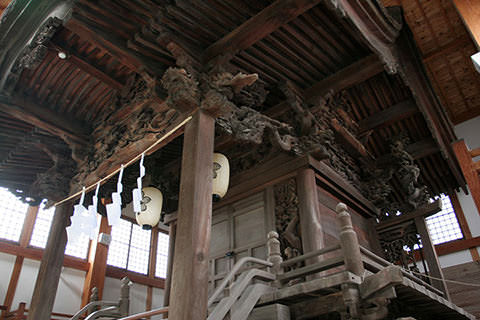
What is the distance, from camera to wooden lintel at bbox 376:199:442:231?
742 cm

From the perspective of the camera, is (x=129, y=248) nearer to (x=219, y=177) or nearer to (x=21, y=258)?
(x=21, y=258)

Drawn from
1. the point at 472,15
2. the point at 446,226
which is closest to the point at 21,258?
the point at 446,226

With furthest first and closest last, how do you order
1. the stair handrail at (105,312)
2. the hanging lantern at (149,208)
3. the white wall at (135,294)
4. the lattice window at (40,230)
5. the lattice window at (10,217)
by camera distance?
the white wall at (135,294)
the lattice window at (40,230)
the lattice window at (10,217)
the stair handrail at (105,312)
the hanging lantern at (149,208)

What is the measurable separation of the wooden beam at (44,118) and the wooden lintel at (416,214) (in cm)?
599

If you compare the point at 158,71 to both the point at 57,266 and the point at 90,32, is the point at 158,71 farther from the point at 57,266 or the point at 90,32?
the point at 57,266

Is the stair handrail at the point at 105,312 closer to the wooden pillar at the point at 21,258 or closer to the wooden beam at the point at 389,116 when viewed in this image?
the wooden pillar at the point at 21,258

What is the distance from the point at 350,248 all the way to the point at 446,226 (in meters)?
6.87

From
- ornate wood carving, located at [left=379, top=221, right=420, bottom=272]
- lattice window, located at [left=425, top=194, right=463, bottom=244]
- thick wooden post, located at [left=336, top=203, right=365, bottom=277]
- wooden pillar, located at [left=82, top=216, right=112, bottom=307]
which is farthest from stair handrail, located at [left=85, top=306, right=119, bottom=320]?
lattice window, located at [left=425, top=194, right=463, bottom=244]

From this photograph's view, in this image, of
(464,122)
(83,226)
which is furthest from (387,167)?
(83,226)

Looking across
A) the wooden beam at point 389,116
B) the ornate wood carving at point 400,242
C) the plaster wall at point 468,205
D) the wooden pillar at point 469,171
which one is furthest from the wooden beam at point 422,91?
the plaster wall at point 468,205

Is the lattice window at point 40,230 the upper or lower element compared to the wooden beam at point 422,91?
lower

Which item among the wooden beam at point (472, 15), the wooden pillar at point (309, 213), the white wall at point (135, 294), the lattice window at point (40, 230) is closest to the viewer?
the wooden beam at point (472, 15)

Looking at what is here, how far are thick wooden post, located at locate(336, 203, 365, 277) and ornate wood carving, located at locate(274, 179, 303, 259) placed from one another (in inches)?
47.5

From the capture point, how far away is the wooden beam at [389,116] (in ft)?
25.5
